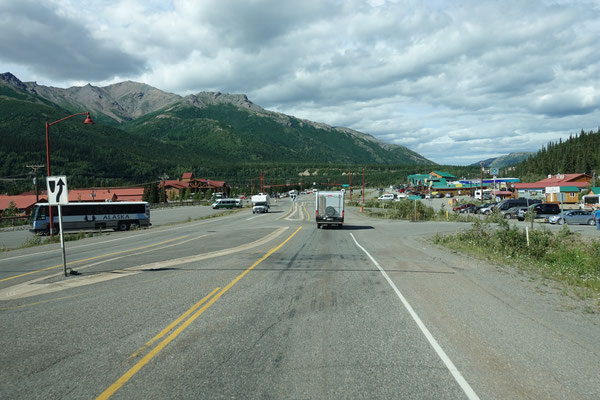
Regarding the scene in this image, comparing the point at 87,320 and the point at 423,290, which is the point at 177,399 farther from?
the point at 423,290

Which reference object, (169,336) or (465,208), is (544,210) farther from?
(169,336)

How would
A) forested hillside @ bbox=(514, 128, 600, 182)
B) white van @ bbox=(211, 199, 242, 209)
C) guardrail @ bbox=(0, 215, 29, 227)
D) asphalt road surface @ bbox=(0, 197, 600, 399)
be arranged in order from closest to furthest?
1. asphalt road surface @ bbox=(0, 197, 600, 399)
2. guardrail @ bbox=(0, 215, 29, 227)
3. white van @ bbox=(211, 199, 242, 209)
4. forested hillside @ bbox=(514, 128, 600, 182)

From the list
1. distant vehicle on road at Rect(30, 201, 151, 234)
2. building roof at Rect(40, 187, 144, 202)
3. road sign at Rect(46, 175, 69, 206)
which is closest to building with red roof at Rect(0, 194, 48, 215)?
building roof at Rect(40, 187, 144, 202)

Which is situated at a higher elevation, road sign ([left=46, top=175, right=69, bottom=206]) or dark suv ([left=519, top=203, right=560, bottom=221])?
road sign ([left=46, top=175, right=69, bottom=206])

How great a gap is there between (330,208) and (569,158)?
150 m

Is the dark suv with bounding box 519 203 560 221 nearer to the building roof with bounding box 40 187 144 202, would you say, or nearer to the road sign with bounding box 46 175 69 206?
the road sign with bounding box 46 175 69 206

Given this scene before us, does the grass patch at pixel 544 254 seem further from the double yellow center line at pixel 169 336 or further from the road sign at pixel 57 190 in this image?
the road sign at pixel 57 190

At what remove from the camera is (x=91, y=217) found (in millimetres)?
36344

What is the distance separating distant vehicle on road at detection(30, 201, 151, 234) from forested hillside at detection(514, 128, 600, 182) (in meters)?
143

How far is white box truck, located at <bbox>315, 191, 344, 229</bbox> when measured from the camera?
31234 mm

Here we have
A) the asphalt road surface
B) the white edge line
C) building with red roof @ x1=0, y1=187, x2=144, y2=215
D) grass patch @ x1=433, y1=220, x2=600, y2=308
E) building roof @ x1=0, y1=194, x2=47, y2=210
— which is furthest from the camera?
building with red roof @ x1=0, y1=187, x2=144, y2=215

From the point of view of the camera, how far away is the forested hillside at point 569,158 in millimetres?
134750

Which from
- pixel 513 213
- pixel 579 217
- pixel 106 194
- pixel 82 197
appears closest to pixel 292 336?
pixel 579 217

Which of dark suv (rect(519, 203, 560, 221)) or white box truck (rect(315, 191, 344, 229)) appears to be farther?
dark suv (rect(519, 203, 560, 221))
